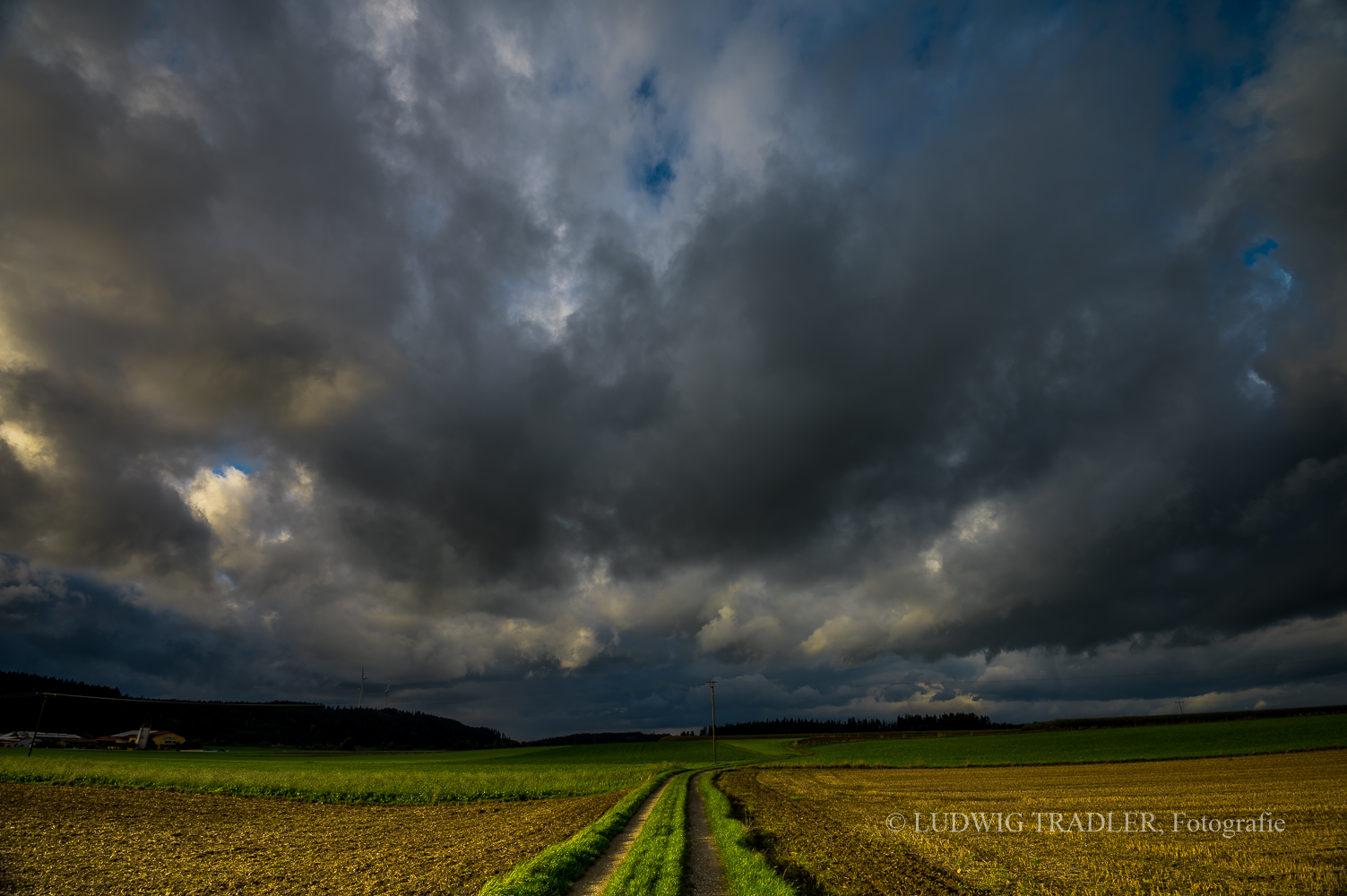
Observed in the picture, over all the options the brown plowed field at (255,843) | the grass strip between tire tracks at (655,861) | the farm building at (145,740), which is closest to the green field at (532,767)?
the brown plowed field at (255,843)

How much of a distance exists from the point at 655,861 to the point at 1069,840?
15.7 metres

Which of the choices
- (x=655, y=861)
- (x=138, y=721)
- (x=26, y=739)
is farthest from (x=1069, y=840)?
(x=138, y=721)

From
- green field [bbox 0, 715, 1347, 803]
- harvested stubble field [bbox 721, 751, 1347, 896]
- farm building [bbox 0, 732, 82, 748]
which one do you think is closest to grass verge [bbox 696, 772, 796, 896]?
harvested stubble field [bbox 721, 751, 1347, 896]

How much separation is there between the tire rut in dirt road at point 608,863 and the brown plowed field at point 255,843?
2.29 metres

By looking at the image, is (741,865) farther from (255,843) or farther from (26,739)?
(26,739)

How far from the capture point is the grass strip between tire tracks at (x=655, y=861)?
13570 mm

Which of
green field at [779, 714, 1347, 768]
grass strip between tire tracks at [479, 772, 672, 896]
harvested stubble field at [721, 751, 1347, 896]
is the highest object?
grass strip between tire tracks at [479, 772, 672, 896]

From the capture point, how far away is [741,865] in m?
16.3

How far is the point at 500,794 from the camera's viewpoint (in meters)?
40.9

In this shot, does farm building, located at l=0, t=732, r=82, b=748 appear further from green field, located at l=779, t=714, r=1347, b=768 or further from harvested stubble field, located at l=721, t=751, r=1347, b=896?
harvested stubble field, located at l=721, t=751, r=1347, b=896

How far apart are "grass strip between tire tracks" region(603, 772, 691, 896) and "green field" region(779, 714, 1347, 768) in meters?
58.4

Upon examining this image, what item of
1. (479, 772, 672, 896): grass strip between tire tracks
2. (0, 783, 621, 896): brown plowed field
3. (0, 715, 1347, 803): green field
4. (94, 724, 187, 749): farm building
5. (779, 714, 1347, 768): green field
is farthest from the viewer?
(94, 724, 187, 749): farm building

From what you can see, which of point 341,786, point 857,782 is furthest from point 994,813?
point 341,786

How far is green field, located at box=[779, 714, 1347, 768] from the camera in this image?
64.8m
